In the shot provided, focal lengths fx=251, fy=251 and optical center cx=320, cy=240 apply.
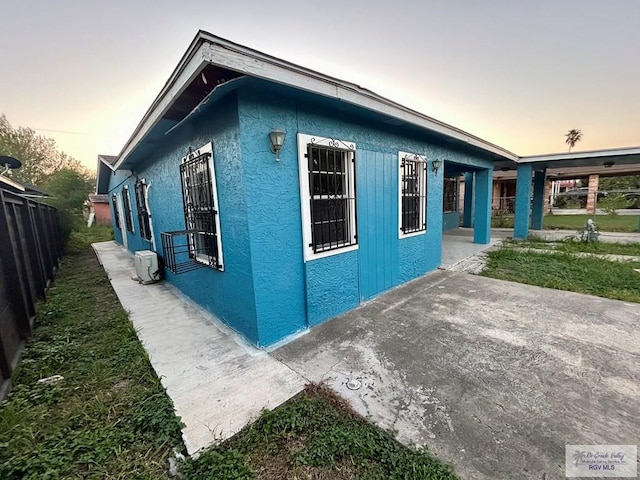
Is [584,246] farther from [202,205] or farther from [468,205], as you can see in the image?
[202,205]

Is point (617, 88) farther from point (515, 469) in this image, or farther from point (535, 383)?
point (515, 469)

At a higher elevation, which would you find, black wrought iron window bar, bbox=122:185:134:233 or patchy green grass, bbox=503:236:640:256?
black wrought iron window bar, bbox=122:185:134:233

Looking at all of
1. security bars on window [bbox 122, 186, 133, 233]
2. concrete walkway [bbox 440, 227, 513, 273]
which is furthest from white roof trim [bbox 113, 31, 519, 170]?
security bars on window [bbox 122, 186, 133, 233]

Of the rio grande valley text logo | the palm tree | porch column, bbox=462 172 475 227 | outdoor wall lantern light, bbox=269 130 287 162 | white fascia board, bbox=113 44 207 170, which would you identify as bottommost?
the rio grande valley text logo

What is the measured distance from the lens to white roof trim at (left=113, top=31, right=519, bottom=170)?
1.86m

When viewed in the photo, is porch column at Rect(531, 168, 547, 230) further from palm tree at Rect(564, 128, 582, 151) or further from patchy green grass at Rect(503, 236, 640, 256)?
palm tree at Rect(564, 128, 582, 151)

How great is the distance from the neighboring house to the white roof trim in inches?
0.5

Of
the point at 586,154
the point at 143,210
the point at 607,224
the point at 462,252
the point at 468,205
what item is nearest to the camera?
the point at 143,210

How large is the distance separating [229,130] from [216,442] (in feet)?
8.80

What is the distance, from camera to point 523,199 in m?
9.25

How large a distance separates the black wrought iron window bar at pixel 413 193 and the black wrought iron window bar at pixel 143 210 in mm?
5936

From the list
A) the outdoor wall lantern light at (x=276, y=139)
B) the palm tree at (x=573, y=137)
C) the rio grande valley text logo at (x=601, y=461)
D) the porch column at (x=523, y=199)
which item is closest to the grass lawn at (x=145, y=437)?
the rio grande valley text logo at (x=601, y=461)

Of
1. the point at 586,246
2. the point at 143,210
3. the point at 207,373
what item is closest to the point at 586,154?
the point at 586,246

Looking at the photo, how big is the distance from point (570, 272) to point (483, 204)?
364 cm
